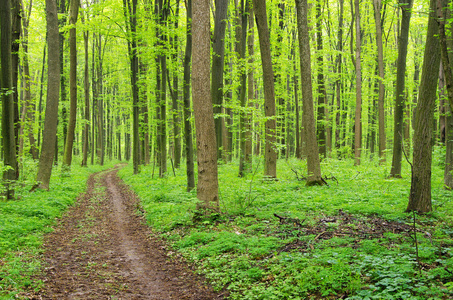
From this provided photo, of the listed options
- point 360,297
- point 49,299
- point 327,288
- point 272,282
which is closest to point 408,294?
point 360,297

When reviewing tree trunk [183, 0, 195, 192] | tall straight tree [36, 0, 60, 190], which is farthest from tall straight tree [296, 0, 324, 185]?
tall straight tree [36, 0, 60, 190]

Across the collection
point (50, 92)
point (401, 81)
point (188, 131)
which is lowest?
point (188, 131)

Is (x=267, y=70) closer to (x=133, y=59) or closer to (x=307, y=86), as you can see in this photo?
(x=307, y=86)

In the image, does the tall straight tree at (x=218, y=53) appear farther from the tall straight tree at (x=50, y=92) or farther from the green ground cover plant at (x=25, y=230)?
the green ground cover plant at (x=25, y=230)

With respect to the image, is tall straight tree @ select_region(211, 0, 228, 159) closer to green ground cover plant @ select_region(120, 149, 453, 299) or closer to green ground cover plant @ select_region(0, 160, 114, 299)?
green ground cover plant @ select_region(120, 149, 453, 299)

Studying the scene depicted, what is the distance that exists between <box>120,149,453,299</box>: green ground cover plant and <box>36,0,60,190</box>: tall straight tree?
5.64 metres

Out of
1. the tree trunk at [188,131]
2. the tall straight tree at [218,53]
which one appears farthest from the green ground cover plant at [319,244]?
the tall straight tree at [218,53]

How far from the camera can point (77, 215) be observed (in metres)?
10.4

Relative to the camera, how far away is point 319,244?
5.43 metres

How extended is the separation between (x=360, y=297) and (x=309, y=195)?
6288 mm

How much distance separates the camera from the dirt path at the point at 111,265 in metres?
4.85

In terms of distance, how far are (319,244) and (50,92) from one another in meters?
12.3

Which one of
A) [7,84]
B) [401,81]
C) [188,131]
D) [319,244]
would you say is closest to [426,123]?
[319,244]

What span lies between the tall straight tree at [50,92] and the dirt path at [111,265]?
3705 mm
